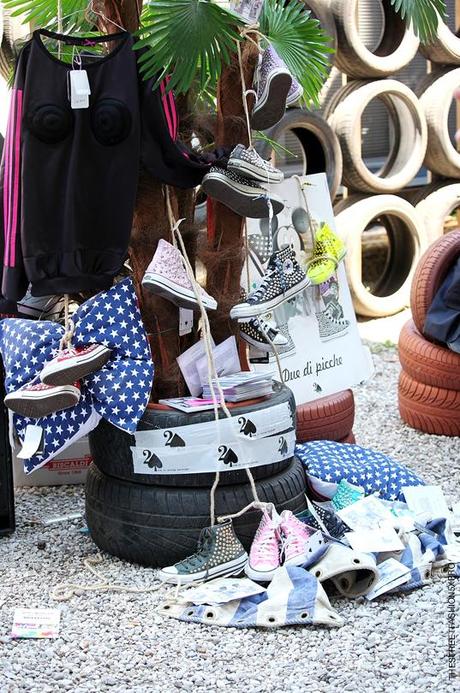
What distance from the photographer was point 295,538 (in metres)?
2.89

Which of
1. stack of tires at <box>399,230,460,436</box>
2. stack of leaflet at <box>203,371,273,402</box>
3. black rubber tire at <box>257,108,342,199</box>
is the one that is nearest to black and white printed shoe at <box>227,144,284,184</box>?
stack of leaflet at <box>203,371,273,402</box>

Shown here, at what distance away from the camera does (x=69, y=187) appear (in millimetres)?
2910

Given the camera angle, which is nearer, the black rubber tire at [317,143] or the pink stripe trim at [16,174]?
the pink stripe trim at [16,174]

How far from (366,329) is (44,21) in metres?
3.65

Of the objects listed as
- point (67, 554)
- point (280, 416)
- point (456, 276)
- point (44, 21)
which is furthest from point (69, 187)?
point (456, 276)

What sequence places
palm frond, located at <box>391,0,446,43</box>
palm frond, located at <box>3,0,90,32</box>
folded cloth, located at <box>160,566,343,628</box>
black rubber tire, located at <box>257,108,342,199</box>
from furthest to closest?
black rubber tire, located at <box>257,108,342,199</box>
palm frond, located at <box>3,0,90,32</box>
palm frond, located at <box>391,0,446,43</box>
folded cloth, located at <box>160,566,343,628</box>

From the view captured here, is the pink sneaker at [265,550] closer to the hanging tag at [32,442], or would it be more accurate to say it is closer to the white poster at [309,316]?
the hanging tag at [32,442]

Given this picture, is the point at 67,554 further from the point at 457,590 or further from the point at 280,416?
the point at 457,590

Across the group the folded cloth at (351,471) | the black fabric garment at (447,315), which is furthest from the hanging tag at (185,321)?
the black fabric garment at (447,315)

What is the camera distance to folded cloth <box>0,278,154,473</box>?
293 centimetres

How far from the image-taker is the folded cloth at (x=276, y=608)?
2615mm

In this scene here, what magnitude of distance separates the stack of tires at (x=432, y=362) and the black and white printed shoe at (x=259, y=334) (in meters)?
1.31

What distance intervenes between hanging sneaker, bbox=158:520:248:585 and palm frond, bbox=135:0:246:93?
1328mm

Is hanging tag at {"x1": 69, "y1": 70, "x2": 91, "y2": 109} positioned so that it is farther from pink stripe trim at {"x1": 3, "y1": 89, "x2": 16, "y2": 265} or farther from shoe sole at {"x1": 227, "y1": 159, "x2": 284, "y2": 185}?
shoe sole at {"x1": 227, "y1": 159, "x2": 284, "y2": 185}
